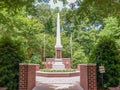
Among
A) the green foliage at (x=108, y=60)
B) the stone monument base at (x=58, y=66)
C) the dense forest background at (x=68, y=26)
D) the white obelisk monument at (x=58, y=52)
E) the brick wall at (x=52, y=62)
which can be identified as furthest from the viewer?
the brick wall at (x=52, y=62)

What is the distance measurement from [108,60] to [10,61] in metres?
5.18

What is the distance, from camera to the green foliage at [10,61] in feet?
33.3

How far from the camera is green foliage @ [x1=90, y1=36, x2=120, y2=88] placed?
1080 centimetres

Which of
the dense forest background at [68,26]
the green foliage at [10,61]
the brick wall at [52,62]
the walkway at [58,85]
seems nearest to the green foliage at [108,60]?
the dense forest background at [68,26]

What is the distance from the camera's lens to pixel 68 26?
31.4 metres

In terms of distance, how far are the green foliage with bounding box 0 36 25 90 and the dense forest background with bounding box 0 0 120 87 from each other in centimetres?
63

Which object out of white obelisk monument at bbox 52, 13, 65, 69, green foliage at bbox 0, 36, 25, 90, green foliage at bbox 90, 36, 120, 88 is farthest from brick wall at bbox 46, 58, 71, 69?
green foliage at bbox 0, 36, 25, 90

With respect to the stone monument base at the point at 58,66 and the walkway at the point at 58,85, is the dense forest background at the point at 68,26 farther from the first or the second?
the stone monument base at the point at 58,66

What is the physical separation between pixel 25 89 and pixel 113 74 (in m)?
4.67

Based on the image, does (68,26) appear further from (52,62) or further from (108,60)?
(108,60)

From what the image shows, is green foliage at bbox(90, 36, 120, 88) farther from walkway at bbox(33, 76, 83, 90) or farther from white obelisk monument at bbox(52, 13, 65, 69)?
white obelisk monument at bbox(52, 13, 65, 69)

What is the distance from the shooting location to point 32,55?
99.8ft

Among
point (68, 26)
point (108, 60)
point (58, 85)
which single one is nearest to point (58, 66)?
point (68, 26)

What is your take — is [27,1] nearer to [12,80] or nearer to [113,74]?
[12,80]
